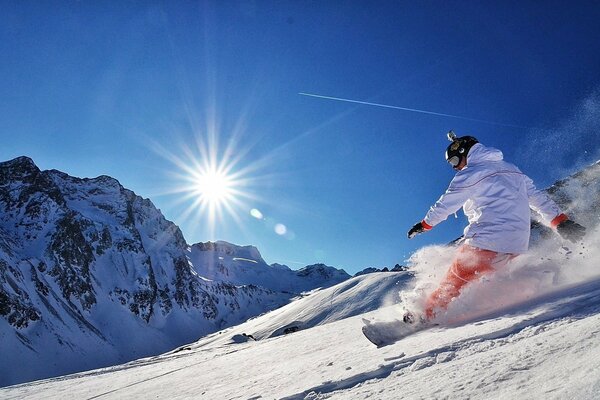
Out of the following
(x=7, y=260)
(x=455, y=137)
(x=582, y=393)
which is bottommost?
(x=582, y=393)

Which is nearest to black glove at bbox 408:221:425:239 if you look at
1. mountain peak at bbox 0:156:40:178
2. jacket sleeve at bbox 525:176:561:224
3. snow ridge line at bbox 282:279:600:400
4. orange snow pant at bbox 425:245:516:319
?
orange snow pant at bbox 425:245:516:319

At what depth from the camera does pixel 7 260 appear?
274 feet

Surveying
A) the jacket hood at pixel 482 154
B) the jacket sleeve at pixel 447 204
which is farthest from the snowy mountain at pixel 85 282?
the jacket hood at pixel 482 154

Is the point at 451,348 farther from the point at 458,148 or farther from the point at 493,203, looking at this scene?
the point at 458,148

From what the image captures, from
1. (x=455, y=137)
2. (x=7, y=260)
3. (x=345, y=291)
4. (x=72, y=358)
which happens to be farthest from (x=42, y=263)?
(x=455, y=137)

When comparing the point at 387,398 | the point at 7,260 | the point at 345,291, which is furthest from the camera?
the point at 7,260

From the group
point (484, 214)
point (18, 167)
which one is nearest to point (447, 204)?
point (484, 214)

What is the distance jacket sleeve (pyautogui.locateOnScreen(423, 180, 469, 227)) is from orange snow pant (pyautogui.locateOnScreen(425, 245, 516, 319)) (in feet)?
2.16

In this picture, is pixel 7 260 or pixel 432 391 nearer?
pixel 432 391

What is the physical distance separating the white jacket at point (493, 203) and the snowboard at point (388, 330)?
4.32 feet

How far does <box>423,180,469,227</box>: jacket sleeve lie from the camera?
4.89 metres

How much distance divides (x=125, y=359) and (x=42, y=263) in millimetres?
34932

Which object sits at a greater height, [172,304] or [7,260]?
[7,260]

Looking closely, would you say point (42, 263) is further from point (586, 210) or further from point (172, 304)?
point (586, 210)
